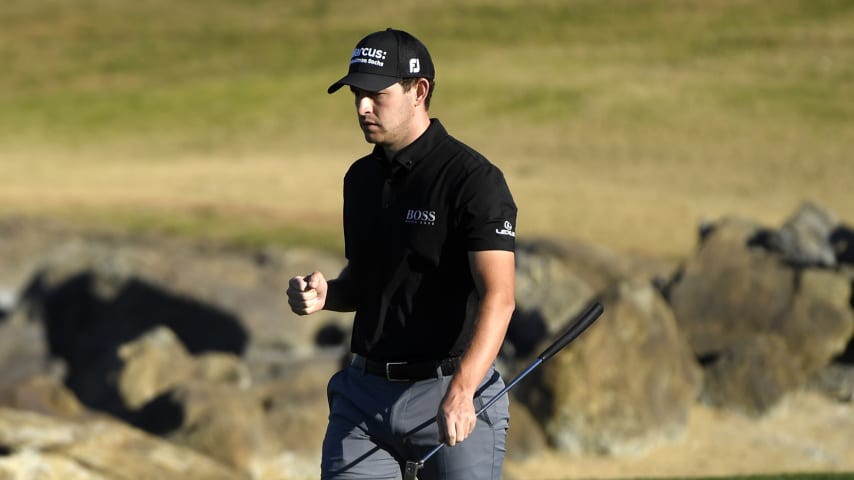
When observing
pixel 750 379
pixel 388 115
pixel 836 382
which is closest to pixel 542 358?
pixel 388 115

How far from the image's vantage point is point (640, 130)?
31.2 metres

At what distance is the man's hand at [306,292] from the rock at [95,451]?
298 centimetres

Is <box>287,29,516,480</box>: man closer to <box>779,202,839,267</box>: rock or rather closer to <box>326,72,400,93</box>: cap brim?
<box>326,72,400,93</box>: cap brim

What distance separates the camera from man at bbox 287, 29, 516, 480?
4359mm

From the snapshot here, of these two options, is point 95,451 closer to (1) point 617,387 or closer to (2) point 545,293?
(1) point 617,387

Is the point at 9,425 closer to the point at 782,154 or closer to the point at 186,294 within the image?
the point at 186,294

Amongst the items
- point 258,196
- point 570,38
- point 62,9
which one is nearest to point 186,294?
point 258,196

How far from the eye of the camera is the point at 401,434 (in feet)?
14.6

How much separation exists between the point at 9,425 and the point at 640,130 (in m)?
24.4

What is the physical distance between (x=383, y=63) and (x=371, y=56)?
0.04 metres

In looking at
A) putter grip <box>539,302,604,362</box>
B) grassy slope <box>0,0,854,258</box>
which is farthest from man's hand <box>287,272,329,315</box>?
grassy slope <box>0,0,854,258</box>

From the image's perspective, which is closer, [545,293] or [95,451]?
[95,451]

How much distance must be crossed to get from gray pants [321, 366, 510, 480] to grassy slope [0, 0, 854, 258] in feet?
47.0

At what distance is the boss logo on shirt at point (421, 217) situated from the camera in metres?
4.39
